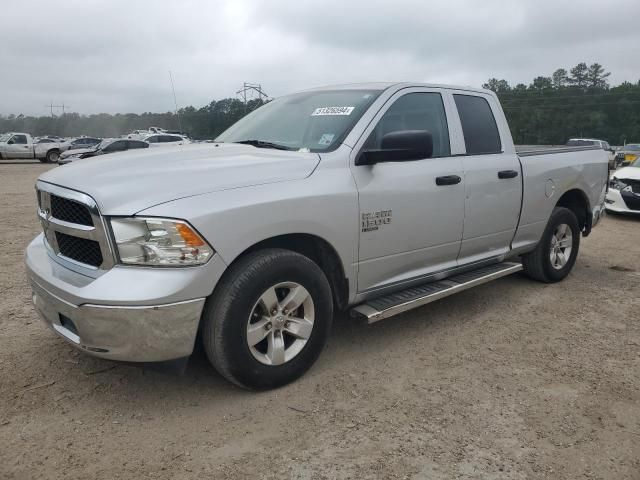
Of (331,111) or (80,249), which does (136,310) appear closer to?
(80,249)

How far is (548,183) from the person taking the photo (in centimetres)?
489

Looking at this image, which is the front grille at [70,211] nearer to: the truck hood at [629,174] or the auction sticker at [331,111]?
the auction sticker at [331,111]

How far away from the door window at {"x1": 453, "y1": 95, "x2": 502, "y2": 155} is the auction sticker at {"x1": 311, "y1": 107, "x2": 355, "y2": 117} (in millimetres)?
1114

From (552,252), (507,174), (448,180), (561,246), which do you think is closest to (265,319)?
(448,180)

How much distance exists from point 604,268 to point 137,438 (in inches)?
219

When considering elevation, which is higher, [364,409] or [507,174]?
[507,174]

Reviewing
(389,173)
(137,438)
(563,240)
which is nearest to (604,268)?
(563,240)

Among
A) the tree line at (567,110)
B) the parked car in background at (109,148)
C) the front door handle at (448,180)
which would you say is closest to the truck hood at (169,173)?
the front door handle at (448,180)

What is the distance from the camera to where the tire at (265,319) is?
2.72 m

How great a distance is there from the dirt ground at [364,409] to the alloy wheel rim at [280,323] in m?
0.24

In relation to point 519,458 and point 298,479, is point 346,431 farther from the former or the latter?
point 519,458

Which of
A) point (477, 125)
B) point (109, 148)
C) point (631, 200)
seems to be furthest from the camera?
point (109, 148)

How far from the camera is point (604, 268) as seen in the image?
611 cm

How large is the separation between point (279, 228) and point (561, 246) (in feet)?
12.1
